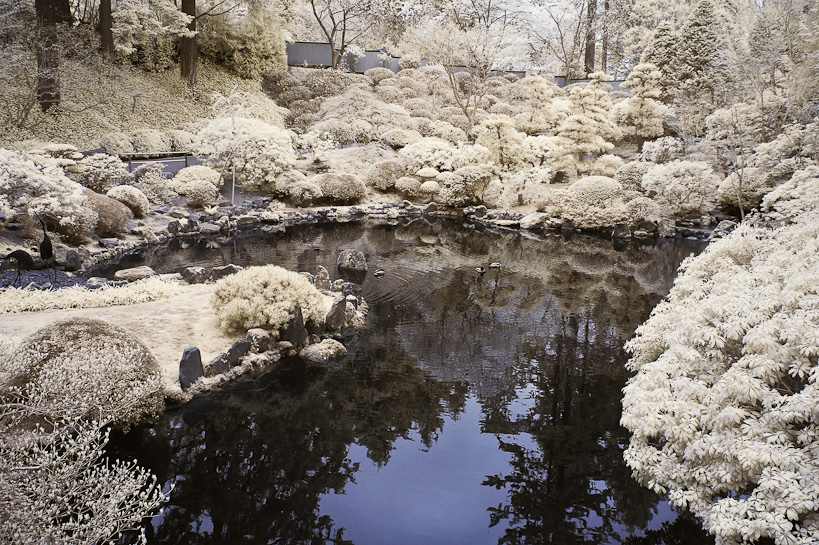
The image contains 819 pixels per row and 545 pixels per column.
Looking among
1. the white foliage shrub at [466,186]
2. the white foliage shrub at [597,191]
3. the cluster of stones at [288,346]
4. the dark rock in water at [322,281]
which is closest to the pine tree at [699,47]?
the white foliage shrub at [597,191]

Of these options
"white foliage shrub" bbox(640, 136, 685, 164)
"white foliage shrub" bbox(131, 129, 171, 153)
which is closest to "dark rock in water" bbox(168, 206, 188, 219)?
"white foliage shrub" bbox(131, 129, 171, 153)

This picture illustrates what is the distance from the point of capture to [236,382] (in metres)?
7.73

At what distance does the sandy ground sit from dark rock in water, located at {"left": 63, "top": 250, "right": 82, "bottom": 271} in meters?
3.56

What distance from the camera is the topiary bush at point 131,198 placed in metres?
16.7

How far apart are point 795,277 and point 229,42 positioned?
30.1m

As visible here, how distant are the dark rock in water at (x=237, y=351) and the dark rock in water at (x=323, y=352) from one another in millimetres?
871

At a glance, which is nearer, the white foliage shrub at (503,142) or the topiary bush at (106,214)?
the topiary bush at (106,214)

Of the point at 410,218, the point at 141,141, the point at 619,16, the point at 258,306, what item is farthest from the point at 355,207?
the point at 619,16

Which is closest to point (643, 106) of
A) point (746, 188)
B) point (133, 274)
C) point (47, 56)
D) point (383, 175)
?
point (746, 188)

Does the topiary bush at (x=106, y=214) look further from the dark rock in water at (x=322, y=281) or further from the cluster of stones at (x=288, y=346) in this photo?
the cluster of stones at (x=288, y=346)

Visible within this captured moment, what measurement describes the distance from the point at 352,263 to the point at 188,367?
6.27 meters

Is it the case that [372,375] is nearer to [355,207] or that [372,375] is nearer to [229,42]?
[355,207]

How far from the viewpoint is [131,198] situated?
1686 cm

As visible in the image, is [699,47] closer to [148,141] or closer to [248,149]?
[248,149]
